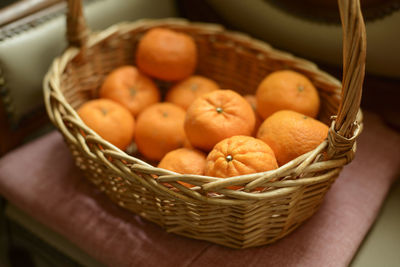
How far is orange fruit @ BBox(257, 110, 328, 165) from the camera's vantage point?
55cm

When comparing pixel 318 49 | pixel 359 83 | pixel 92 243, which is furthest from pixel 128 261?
pixel 318 49

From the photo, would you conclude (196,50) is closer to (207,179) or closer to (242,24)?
(242,24)

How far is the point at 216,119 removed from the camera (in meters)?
0.58

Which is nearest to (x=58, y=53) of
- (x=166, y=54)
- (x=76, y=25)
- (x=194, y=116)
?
(x=76, y=25)

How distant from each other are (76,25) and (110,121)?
0.70ft

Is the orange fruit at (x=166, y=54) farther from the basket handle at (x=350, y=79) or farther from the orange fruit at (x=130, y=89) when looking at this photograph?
the basket handle at (x=350, y=79)

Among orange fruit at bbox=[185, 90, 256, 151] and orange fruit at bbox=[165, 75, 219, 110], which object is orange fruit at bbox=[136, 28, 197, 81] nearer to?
orange fruit at bbox=[165, 75, 219, 110]

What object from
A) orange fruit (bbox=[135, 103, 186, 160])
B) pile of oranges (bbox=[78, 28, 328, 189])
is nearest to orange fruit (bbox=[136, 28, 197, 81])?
pile of oranges (bbox=[78, 28, 328, 189])

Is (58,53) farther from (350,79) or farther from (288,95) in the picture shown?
(350,79)

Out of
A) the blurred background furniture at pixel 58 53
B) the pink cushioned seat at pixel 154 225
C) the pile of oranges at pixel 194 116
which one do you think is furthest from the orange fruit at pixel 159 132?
the blurred background furniture at pixel 58 53

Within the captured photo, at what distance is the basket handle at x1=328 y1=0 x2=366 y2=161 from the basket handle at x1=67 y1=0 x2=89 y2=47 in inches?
18.9

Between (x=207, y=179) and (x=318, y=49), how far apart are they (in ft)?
1.64

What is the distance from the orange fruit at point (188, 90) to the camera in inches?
30.6

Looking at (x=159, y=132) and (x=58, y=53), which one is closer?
(x=159, y=132)
